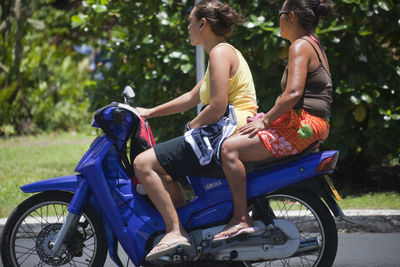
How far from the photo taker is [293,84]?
12.6ft

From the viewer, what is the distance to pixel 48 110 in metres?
14.0

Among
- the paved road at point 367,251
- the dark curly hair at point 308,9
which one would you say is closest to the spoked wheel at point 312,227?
the paved road at point 367,251

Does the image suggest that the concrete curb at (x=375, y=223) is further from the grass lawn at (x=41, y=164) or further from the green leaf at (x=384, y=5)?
the green leaf at (x=384, y=5)

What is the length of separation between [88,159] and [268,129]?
1.10 m

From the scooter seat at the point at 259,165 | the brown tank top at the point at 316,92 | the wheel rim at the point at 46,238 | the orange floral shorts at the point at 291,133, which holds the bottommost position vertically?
the wheel rim at the point at 46,238

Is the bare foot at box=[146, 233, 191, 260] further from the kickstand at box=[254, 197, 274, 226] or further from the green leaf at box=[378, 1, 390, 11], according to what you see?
the green leaf at box=[378, 1, 390, 11]

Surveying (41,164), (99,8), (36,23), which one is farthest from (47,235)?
(36,23)

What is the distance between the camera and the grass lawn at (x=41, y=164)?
677 cm

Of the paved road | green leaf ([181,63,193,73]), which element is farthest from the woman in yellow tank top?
green leaf ([181,63,193,73])

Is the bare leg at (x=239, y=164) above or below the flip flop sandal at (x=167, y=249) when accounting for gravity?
above

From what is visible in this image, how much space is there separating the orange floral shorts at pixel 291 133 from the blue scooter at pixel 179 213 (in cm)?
10

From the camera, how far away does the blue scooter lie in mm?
4020

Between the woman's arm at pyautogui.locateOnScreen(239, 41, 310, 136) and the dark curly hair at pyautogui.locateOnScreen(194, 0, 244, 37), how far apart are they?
1.42ft

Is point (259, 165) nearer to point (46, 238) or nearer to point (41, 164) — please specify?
point (46, 238)
